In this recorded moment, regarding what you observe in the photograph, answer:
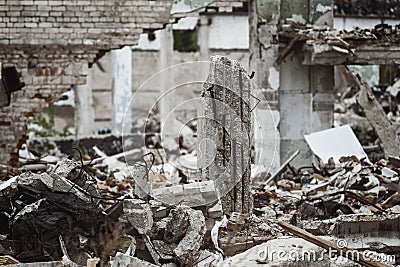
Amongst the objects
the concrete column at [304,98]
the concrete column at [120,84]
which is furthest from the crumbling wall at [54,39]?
the concrete column at [120,84]

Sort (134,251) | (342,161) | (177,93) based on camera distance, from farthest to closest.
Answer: (177,93)
(342,161)
(134,251)

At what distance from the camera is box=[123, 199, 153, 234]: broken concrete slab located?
5.59 metres

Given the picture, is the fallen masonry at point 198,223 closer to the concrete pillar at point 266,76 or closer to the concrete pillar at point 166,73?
the concrete pillar at point 266,76

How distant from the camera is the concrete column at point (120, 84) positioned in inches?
679

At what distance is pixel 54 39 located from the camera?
11.6m

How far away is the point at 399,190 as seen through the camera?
7.91 metres

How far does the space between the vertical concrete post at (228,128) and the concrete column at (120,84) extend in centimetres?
1103

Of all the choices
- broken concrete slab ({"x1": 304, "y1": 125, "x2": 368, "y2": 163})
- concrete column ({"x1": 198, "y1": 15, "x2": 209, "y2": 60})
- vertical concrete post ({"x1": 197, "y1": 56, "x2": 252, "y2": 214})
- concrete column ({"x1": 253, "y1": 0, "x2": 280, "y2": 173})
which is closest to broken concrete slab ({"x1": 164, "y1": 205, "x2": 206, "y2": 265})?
vertical concrete post ({"x1": 197, "y1": 56, "x2": 252, "y2": 214})

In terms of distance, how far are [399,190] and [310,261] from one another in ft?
10.6

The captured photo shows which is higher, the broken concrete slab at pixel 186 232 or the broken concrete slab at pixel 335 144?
the broken concrete slab at pixel 186 232

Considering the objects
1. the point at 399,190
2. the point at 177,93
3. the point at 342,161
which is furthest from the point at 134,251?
the point at 177,93

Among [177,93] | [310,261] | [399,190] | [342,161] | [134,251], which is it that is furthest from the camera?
[177,93]

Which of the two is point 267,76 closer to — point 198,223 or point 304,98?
point 304,98

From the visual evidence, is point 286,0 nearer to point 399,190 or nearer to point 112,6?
point 112,6
